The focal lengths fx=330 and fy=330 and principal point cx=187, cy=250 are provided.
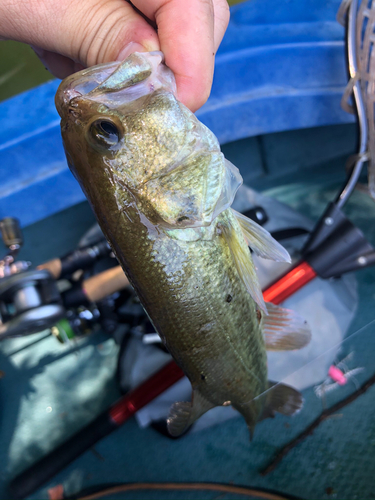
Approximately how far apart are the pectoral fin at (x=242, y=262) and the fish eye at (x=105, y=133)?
0.33m

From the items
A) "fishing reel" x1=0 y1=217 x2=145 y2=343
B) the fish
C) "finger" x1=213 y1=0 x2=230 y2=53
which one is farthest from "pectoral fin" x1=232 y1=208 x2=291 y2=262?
"fishing reel" x1=0 y1=217 x2=145 y2=343

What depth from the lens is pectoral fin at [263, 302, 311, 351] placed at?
1.05 meters

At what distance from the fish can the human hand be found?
0.06 metres

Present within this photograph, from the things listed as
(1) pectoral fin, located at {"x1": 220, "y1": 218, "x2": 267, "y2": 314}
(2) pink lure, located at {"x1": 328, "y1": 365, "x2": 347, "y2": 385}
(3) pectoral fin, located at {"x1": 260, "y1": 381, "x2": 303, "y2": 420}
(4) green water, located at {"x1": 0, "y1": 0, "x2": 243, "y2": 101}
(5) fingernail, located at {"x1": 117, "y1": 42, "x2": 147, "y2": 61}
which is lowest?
(2) pink lure, located at {"x1": 328, "y1": 365, "x2": 347, "y2": 385}

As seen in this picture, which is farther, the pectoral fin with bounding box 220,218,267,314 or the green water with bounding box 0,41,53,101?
the green water with bounding box 0,41,53,101

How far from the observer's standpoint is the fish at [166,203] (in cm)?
73

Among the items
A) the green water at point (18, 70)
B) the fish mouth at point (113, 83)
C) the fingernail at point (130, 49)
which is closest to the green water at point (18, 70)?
the green water at point (18, 70)

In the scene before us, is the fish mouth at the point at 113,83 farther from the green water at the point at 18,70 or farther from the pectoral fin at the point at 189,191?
the green water at the point at 18,70

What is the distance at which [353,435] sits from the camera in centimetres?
126

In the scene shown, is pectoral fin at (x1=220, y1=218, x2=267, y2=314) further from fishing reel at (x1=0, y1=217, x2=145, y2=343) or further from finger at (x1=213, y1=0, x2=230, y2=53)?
fishing reel at (x1=0, y1=217, x2=145, y2=343)

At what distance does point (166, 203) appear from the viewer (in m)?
0.76

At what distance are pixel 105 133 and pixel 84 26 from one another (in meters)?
0.41

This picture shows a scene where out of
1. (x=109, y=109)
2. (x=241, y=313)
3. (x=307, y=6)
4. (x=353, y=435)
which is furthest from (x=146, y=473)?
(x=307, y=6)

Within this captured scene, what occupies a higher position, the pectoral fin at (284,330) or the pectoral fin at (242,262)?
the pectoral fin at (242,262)
